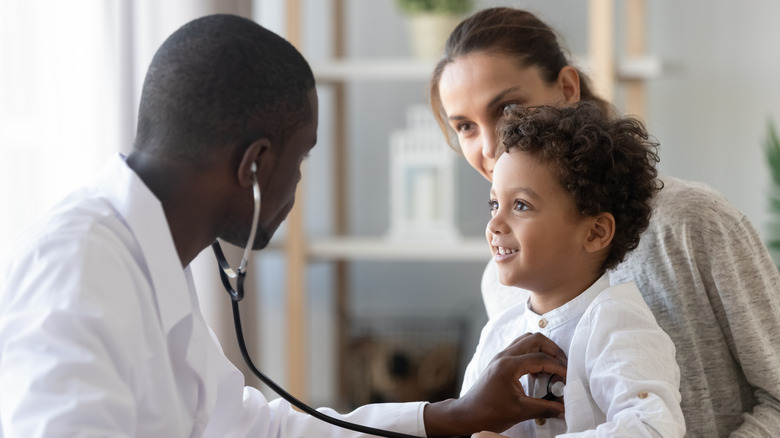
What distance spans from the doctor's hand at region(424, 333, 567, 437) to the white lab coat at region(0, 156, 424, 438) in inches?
12.8

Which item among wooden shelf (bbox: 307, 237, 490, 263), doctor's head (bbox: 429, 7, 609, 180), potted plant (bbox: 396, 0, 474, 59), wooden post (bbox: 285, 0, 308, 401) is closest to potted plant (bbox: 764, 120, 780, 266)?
wooden shelf (bbox: 307, 237, 490, 263)

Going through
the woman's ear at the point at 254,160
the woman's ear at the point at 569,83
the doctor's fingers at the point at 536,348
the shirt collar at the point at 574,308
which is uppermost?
the woman's ear at the point at 569,83

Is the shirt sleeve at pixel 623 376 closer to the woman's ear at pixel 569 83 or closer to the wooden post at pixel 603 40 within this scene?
the woman's ear at pixel 569 83

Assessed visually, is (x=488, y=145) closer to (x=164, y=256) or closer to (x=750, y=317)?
(x=750, y=317)

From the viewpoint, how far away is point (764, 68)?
2764mm

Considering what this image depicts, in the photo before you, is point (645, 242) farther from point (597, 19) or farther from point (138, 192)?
point (597, 19)

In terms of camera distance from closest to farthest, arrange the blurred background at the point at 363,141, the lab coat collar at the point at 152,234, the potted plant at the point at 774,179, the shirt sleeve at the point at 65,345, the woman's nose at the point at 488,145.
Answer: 1. the shirt sleeve at the point at 65,345
2. the lab coat collar at the point at 152,234
3. the woman's nose at the point at 488,145
4. the blurred background at the point at 363,141
5. the potted plant at the point at 774,179

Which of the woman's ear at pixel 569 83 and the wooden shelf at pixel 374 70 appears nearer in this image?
the woman's ear at pixel 569 83

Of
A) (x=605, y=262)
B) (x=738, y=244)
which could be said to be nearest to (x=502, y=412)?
(x=605, y=262)

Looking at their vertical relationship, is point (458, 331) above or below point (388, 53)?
below

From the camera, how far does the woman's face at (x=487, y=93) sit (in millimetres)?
1318

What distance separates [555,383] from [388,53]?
7.02 feet

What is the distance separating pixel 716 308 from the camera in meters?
1.14

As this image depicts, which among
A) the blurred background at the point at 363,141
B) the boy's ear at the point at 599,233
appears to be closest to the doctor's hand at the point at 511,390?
the boy's ear at the point at 599,233
